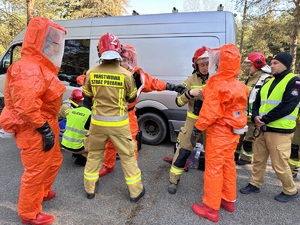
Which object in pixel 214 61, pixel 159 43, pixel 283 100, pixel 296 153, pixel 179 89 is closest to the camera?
pixel 214 61

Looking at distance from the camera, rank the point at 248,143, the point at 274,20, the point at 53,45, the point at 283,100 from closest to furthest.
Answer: the point at 53,45 → the point at 283,100 → the point at 248,143 → the point at 274,20

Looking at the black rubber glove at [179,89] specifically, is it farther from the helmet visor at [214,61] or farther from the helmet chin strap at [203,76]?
the helmet visor at [214,61]

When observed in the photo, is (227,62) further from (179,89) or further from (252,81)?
(252,81)

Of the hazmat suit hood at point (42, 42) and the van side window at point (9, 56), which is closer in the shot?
the hazmat suit hood at point (42, 42)

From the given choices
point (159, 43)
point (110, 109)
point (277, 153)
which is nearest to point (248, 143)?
point (277, 153)

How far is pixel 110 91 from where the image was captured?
274cm

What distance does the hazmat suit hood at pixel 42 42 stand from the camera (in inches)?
92.7

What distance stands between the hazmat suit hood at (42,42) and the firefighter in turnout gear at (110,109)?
457 mm

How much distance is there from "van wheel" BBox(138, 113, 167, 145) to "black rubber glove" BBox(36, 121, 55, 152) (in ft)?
9.46

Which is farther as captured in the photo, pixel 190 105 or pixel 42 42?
pixel 190 105

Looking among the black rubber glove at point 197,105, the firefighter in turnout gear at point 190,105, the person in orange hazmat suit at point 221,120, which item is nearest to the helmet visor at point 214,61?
the person in orange hazmat suit at point 221,120

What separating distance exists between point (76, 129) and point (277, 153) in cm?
282

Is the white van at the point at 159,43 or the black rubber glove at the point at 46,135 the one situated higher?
the white van at the point at 159,43

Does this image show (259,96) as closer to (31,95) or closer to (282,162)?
(282,162)
